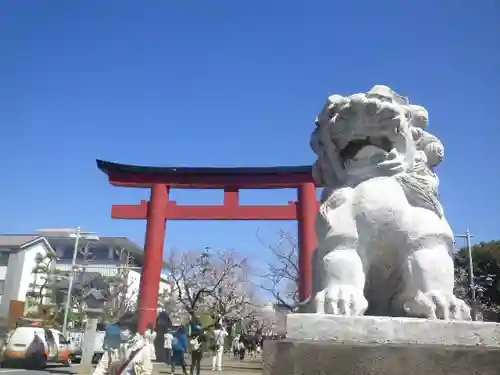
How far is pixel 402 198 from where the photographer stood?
7.36 feet

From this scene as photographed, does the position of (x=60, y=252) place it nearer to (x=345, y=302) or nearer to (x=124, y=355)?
(x=124, y=355)

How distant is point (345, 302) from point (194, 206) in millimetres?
11059

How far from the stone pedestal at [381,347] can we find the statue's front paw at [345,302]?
91 mm

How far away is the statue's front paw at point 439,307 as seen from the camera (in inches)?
74.9

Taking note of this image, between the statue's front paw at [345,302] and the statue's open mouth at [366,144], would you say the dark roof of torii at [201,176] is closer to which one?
the statue's open mouth at [366,144]

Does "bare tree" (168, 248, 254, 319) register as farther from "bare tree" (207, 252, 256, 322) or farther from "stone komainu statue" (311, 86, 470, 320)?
"stone komainu statue" (311, 86, 470, 320)

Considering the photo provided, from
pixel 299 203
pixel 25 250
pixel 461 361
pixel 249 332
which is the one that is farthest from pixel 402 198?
pixel 249 332

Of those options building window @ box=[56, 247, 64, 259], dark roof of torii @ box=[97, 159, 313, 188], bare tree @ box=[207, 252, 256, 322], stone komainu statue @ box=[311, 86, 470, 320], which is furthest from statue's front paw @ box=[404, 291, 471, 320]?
building window @ box=[56, 247, 64, 259]

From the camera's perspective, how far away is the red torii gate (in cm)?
1249

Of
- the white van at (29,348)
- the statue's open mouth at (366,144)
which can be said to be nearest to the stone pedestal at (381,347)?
the statue's open mouth at (366,144)

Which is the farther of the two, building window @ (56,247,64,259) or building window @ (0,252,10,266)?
building window @ (56,247,64,259)

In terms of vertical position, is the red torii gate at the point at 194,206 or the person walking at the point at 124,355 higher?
the red torii gate at the point at 194,206

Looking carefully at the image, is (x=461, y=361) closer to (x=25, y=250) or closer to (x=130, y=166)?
(x=130, y=166)

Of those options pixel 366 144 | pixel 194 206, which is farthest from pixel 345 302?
pixel 194 206
